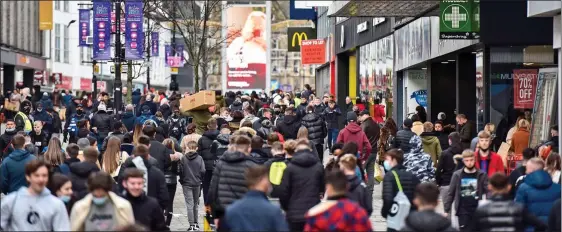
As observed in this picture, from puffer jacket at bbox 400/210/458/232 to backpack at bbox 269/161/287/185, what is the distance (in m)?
4.39

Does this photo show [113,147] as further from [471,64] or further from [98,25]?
[98,25]

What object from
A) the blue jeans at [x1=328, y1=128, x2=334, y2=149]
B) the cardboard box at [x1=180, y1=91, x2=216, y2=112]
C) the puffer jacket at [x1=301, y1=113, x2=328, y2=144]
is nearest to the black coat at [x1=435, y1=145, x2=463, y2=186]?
the puffer jacket at [x1=301, y1=113, x2=328, y2=144]

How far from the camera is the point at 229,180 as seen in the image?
1478 cm

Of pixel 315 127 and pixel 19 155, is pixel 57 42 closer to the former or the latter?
pixel 315 127

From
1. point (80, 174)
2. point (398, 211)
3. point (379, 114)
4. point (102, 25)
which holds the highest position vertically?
point (102, 25)

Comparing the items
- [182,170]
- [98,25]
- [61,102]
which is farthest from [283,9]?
[182,170]

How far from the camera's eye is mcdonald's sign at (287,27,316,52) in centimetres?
6506

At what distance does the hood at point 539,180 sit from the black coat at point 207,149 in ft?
21.6

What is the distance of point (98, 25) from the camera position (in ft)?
124

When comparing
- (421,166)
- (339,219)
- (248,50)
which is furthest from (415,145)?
(248,50)

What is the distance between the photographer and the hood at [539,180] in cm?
1399

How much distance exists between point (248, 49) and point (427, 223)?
75.3 meters

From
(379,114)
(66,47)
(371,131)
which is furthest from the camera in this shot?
(66,47)

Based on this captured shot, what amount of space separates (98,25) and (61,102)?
21.5 meters
